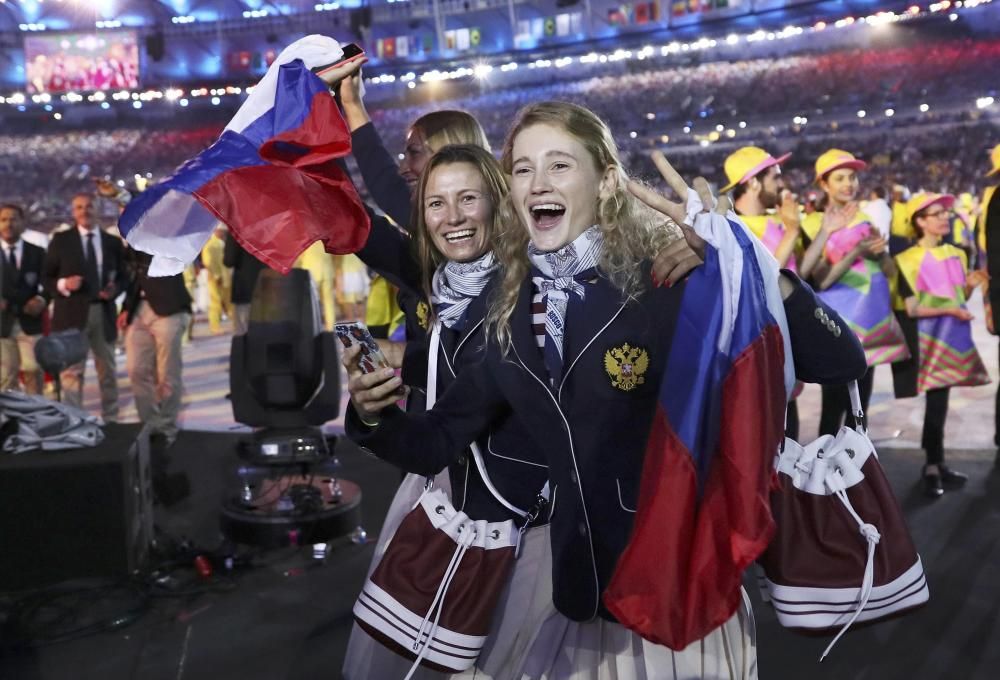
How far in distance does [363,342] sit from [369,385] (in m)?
0.09

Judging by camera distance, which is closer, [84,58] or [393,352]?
[393,352]

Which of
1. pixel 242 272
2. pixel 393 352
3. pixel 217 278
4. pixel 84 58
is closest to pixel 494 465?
pixel 393 352

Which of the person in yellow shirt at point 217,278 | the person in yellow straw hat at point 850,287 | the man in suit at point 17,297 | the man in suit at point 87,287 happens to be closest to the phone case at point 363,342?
the person in yellow straw hat at point 850,287

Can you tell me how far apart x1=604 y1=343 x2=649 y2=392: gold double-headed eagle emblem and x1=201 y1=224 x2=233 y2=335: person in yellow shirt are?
34.8ft

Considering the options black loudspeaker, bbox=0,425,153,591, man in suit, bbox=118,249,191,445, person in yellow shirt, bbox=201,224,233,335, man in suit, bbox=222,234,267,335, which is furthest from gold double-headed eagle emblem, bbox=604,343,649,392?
person in yellow shirt, bbox=201,224,233,335

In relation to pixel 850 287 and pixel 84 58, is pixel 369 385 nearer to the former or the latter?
pixel 850 287

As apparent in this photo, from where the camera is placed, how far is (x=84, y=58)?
25766 mm

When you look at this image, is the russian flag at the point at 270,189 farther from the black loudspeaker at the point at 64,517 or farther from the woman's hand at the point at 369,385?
the black loudspeaker at the point at 64,517

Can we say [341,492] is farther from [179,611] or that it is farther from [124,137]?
[124,137]

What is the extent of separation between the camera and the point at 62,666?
369 cm

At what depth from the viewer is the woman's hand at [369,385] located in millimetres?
1813

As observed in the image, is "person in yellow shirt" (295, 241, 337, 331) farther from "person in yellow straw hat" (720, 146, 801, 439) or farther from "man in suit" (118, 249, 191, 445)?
"person in yellow straw hat" (720, 146, 801, 439)

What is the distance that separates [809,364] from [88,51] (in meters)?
27.3

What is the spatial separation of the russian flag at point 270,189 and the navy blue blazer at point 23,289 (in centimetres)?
531
